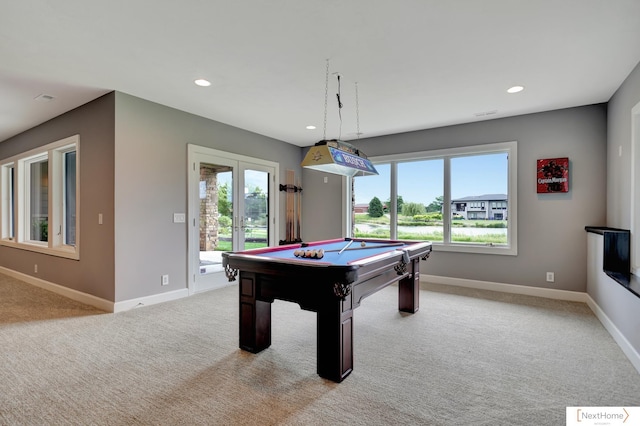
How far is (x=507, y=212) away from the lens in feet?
15.3

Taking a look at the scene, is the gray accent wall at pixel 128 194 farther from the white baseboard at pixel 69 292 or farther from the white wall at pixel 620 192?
the white wall at pixel 620 192

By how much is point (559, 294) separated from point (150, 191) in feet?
18.2

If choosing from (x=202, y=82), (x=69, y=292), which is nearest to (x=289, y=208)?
(x=202, y=82)

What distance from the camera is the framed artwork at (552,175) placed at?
13.8ft

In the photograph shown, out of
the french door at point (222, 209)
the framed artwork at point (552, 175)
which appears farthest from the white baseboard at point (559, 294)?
the french door at point (222, 209)

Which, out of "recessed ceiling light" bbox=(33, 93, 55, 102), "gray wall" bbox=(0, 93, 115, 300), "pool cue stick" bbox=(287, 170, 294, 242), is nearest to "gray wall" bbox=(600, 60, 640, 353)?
"pool cue stick" bbox=(287, 170, 294, 242)

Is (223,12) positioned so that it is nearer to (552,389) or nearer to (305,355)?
(305,355)

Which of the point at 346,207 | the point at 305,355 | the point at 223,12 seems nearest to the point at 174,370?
the point at 305,355

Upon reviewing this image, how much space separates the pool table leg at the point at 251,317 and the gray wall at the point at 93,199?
2.02 meters

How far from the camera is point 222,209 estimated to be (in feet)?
16.5

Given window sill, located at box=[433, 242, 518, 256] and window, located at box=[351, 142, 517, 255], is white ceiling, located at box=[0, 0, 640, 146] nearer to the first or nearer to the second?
window, located at box=[351, 142, 517, 255]

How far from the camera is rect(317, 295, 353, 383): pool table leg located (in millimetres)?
2217

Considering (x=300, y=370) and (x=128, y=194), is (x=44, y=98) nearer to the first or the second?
(x=128, y=194)

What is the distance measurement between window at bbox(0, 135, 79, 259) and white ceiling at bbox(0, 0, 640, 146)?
0.78 meters
